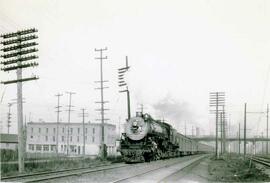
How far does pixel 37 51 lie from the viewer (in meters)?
22.8

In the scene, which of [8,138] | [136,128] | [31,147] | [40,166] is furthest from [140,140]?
[31,147]

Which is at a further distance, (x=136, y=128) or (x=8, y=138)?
(x=8, y=138)

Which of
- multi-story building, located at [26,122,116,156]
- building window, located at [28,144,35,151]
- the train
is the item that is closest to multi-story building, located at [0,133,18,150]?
multi-story building, located at [26,122,116,156]

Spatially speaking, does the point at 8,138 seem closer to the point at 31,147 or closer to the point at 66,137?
the point at 66,137

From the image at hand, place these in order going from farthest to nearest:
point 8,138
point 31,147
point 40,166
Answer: point 31,147
point 8,138
point 40,166

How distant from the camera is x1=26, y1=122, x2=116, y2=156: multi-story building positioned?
100500 millimetres

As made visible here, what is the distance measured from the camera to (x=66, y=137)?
10369 cm

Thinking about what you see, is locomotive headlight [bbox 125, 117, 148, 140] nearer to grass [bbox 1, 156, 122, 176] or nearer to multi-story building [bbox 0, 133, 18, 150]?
grass [bbox 1, 156, 122, 176]

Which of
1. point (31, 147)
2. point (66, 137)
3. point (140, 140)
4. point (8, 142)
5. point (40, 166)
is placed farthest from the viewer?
point (31, 147)

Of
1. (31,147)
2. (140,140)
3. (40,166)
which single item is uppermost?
(140,140)

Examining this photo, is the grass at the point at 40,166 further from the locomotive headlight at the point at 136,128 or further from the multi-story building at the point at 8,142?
the multi-story building at the point at 8,142

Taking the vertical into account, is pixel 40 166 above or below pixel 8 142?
above

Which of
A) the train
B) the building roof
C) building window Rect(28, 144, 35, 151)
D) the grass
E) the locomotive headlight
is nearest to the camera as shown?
the grass

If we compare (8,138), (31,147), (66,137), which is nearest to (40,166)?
(8,138)
